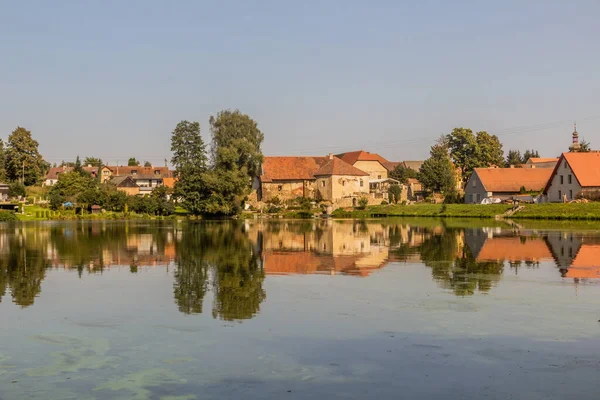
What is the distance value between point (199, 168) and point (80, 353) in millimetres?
63717

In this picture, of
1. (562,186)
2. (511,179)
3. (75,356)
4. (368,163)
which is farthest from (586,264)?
(368,163)

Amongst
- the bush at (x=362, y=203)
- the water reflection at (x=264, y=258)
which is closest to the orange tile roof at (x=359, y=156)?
the bush at (x=362, y=203)

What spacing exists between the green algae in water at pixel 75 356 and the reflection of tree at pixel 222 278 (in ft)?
10.2

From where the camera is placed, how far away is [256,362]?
11102 mm

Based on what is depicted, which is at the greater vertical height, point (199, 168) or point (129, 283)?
point (199, 168)

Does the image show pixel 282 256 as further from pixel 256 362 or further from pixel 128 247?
pixel 256 362

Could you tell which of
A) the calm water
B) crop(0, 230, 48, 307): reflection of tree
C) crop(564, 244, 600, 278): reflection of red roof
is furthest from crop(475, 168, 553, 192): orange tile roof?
crop(0, 230, 48, 307): reflection of tree

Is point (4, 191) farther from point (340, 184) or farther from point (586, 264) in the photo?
point (586, 264)

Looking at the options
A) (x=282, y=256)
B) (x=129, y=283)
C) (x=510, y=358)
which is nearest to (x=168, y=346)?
(x=510, y=358)

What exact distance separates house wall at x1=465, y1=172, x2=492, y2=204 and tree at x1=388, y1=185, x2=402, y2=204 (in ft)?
25.5

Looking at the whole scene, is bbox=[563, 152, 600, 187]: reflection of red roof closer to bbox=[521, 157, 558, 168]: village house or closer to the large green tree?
the large green tree

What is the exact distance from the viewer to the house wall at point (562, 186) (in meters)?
65.4

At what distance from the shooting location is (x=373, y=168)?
108125 mm

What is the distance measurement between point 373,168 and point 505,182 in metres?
33.7
